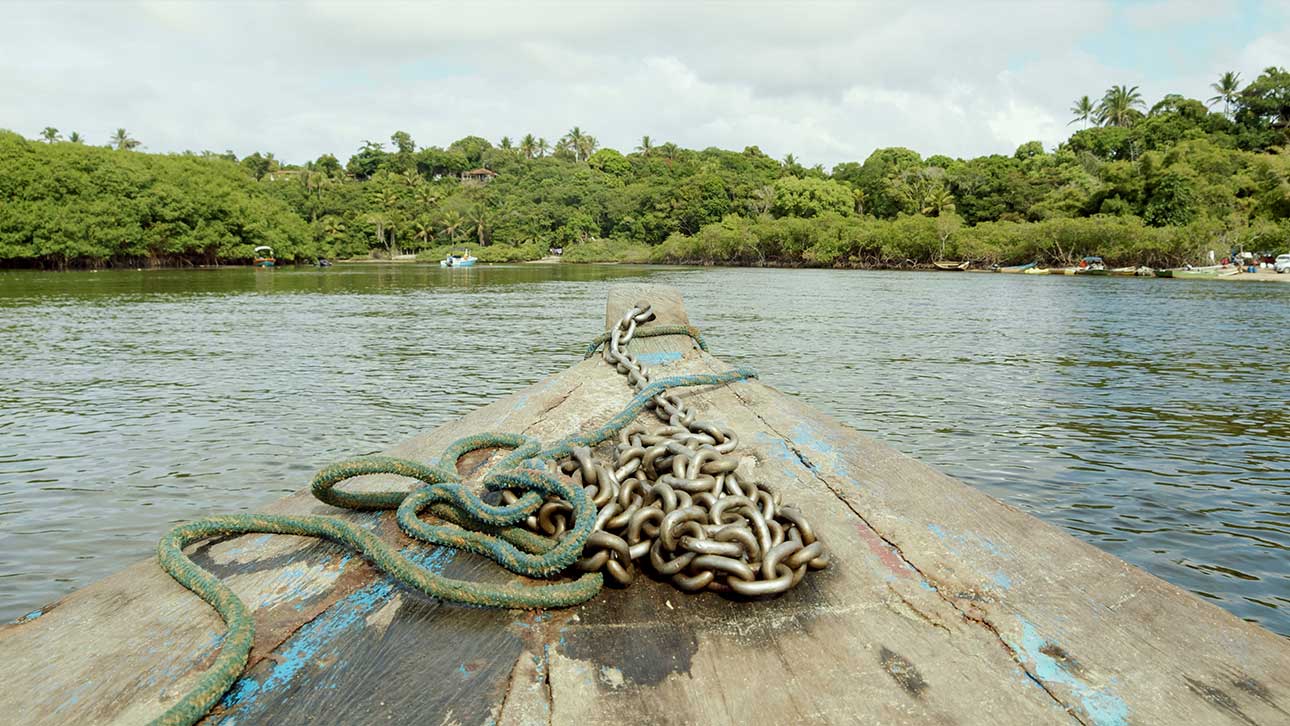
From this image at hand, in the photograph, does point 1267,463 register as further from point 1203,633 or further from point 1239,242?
point 1239,242

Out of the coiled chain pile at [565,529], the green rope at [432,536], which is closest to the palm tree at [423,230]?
the green rope at [432,536]

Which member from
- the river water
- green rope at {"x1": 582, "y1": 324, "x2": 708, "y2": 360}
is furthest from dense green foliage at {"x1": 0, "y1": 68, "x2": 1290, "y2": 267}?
green rope at {"x1": 582, "y1": 324, "x2": 708, "y2": 360}

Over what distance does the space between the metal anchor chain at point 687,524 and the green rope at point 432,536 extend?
0.21 feet

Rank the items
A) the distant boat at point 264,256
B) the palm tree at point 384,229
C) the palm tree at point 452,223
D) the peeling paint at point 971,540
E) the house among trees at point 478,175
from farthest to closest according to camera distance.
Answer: the house among trees at point 478,175, the palm tree at point 452,223, the palm tree at point 384,229, the distant boat at point 264,256, the peeling paint at point 971,540

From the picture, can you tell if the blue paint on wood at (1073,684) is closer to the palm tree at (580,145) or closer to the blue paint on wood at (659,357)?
the blue paint on wood at (659,357)

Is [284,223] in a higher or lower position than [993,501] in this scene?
higher

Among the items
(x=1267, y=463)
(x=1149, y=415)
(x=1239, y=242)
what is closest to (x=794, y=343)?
(x=1149, y=415)

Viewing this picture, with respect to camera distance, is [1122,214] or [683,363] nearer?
[683,363]

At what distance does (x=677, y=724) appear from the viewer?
5.36 feet

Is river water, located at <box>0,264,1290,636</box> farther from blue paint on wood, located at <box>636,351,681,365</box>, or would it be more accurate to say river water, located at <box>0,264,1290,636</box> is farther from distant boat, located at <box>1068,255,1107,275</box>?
distant boat, located at <box>1068,255,1107,275</box>

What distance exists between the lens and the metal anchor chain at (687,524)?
203cm

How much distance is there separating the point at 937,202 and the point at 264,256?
246ft

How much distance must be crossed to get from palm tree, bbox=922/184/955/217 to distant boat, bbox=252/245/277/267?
72513 mm

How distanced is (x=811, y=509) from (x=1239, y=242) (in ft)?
238
